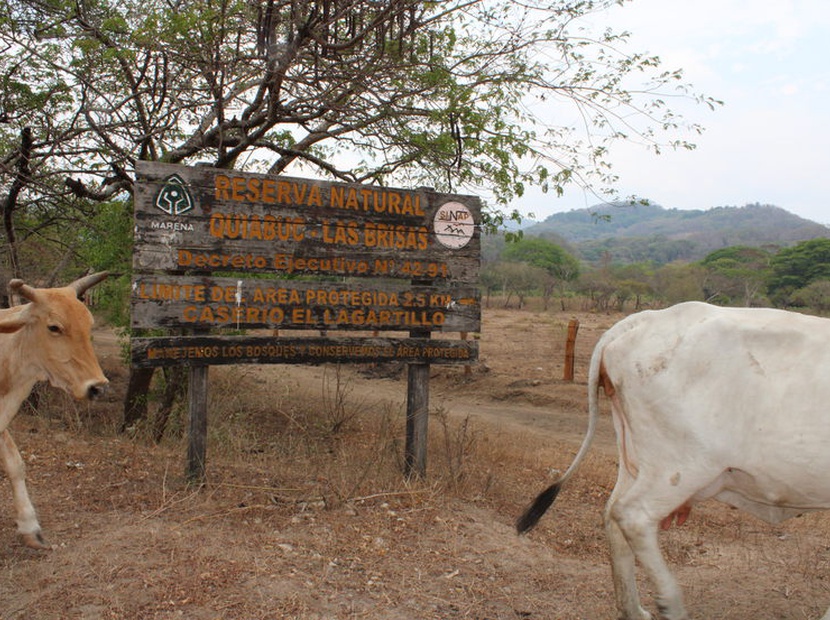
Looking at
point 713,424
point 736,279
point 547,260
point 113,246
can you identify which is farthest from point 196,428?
point 547,260

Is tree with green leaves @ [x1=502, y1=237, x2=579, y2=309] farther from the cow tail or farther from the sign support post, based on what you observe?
the cow tail

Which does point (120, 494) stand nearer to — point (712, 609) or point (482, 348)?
point (712, 609)

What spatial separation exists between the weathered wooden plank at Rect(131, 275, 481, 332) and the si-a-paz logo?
0.47 m

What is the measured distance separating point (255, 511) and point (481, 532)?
1.50 metres

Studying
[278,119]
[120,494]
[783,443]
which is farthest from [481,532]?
[278,119]

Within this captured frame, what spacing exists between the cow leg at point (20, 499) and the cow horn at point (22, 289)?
90cm

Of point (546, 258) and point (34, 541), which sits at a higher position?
point (546, 258)

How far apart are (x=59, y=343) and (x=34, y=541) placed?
3.75 feet

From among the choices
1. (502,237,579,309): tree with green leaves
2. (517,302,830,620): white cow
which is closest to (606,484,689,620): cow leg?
(517,302,830,620): white cow

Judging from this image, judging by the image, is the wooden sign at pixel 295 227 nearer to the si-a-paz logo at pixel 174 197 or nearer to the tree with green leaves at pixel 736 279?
the si-a-paz logo at pixel 174 197

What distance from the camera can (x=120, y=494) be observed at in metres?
4.97

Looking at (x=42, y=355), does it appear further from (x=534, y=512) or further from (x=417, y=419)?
(x=534, y=512)

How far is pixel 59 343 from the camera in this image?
4359mm

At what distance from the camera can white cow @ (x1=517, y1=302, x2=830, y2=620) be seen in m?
3.31
